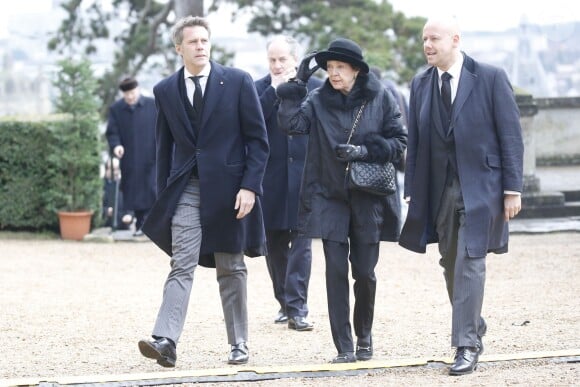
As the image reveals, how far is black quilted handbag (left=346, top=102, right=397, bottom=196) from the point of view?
23.3 feet

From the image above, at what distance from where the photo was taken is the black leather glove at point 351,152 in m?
7.11

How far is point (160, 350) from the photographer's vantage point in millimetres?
6840

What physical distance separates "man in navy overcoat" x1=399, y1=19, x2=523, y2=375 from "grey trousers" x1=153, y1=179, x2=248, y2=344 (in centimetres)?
101

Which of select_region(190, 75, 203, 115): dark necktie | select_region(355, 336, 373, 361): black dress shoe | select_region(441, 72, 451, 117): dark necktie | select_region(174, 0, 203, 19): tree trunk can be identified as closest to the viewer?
select_region(441, 72, 451, 117): dark necktie

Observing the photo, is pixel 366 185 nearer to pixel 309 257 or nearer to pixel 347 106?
pixel 347 106

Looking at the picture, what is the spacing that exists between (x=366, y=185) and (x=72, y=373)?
73.3 inches

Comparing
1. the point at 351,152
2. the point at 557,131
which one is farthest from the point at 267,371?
the point at 557,131

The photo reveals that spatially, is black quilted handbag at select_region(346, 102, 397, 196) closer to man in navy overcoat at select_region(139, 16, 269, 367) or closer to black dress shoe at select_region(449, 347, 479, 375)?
man in navy overcoat at select_region(139, 16, 269, 367)

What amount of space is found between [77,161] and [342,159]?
28.7 feet

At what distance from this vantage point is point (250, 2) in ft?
75.5

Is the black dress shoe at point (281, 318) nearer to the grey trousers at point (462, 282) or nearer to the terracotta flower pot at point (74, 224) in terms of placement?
the grey trousers at point (462, 282)

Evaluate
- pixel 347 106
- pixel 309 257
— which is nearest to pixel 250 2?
pixel 309 257

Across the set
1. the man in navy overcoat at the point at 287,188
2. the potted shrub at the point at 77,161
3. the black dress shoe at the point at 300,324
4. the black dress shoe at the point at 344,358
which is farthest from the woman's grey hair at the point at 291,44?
the potted shrub at the point at 77,161

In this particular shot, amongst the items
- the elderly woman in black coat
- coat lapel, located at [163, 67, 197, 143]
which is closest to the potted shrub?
coat lapel, located at [163, 67, 197, 143]
